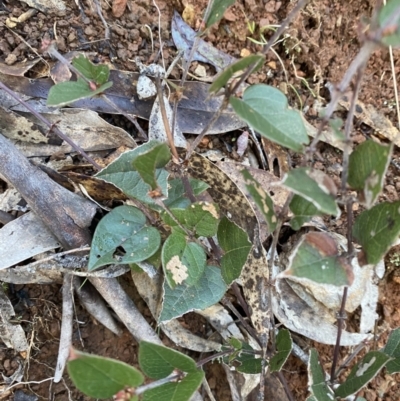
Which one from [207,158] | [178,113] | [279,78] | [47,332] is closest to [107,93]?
[178,113]

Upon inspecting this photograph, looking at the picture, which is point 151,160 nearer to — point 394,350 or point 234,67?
point 234,67

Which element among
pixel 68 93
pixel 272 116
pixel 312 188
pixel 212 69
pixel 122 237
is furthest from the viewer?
pixel 212 69

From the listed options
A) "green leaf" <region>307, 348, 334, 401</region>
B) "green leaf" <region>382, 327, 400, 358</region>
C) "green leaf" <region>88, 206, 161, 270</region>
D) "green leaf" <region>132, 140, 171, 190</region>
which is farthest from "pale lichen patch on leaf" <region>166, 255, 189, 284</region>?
"green leaf" <region>382, 327, 400, 358</region>

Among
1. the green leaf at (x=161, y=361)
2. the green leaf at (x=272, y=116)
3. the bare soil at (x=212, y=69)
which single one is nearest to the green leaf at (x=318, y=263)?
the green leaf at (x=272, y=116)

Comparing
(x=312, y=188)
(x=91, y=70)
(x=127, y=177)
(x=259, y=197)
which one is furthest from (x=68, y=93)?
(x=312, y=188)

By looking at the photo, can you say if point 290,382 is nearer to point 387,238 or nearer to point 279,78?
point 387,238

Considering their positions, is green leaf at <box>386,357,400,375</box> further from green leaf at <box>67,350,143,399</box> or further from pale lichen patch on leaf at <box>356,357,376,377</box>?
green leaf at <box>67,350,143,399</box>
